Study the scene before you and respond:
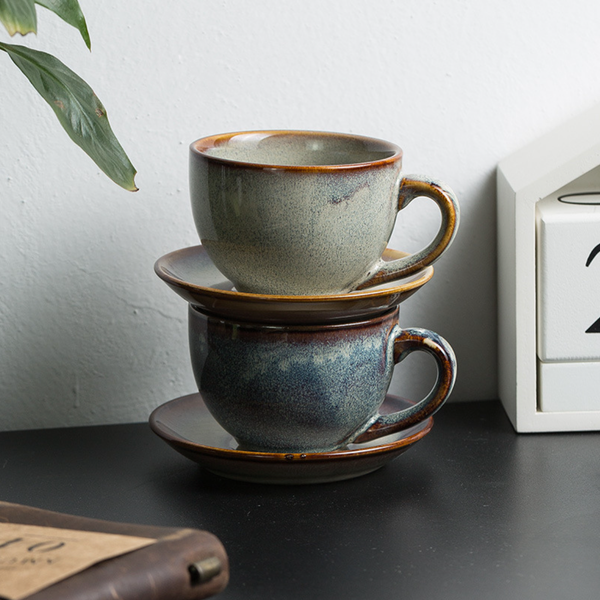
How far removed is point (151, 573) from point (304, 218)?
24cm

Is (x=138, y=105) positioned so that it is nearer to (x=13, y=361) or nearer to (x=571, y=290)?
(x=13, y=361)

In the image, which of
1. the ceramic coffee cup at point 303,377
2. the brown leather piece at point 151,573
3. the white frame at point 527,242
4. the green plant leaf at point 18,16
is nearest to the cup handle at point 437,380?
the ceramic coffee cup at point 303,377

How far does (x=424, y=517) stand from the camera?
580mm

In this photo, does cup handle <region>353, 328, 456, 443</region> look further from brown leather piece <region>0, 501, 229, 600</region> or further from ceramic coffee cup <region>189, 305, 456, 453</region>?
brown leather piece <region>0, 501, 229, 600</region>

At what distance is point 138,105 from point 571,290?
39 cm

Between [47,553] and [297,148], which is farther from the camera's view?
[297,148]

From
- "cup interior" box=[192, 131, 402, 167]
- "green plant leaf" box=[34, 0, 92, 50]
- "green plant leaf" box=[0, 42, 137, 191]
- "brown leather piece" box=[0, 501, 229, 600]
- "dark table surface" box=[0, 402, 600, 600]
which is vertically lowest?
"dark table surface" box=[0, 402, 600, 600]

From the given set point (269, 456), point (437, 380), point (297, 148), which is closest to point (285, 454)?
point (269, 456)

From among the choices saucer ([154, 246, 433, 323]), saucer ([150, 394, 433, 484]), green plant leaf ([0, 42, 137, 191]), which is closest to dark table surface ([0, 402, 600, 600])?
saucer ([150, 394, 433, 484])

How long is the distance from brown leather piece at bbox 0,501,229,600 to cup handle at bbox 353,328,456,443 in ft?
0.69

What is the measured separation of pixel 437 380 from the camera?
0.62 metres

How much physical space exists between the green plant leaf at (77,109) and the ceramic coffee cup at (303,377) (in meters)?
0.13

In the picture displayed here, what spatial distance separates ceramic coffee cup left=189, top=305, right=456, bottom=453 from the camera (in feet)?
1.88

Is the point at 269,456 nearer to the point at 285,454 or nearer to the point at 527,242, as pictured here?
the point at 285,454
